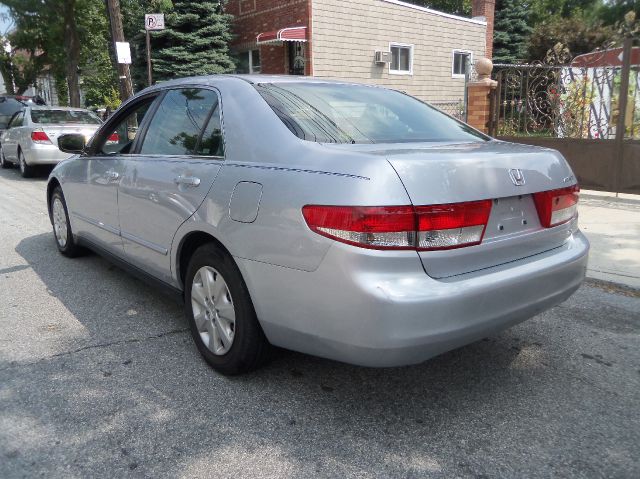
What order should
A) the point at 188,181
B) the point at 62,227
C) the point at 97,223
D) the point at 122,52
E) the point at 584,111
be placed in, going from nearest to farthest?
the point at 188,181
the point at 97,223
the point at 62,227
the point at 584,111
the point at 122,52

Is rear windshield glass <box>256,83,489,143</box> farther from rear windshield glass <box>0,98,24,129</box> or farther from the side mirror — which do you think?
rear windshield glass <box>0,98,24,129</box>

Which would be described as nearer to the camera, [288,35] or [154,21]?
[154,21]

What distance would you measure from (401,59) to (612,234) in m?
13.9

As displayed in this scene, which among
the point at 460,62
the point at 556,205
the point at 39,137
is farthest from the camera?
the point at 460,62

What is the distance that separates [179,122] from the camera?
3.75 metres

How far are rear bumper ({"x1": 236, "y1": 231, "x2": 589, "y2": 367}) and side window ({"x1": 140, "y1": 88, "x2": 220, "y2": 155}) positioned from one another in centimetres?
114

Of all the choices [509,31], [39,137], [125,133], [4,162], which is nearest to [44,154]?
[39,137]

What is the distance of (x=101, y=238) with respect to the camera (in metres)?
4.65

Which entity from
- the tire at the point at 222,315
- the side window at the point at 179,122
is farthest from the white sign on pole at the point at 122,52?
the tire at the point at 222,315

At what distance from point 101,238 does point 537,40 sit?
2362cm

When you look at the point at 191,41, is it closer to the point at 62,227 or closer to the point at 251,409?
the point at 62,227

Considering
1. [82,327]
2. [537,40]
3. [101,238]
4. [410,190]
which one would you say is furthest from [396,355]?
[537,40]

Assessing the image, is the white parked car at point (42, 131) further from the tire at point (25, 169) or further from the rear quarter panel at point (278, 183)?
the rear quarter panel at point (278, 183)

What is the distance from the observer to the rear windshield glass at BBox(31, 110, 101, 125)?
11.7m
